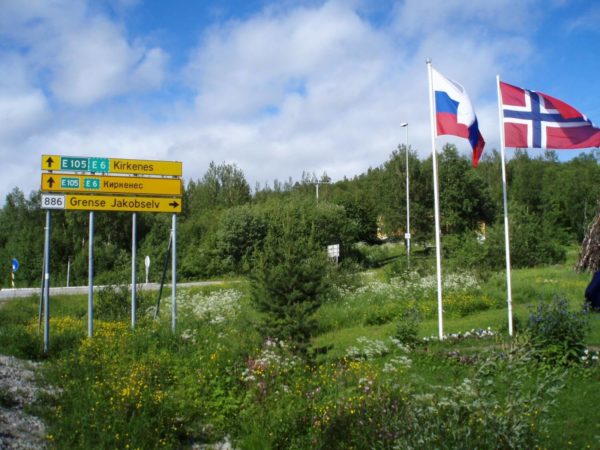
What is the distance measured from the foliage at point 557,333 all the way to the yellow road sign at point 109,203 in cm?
833

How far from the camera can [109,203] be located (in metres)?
13.5

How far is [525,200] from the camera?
76.8 meters

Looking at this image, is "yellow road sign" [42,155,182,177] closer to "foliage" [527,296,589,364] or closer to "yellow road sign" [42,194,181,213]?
"yellow road sign" [42,194,181,213]

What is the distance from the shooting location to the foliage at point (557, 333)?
9172mm

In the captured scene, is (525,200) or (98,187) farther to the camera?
(525,200)

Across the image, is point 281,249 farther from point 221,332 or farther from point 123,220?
point 123,220

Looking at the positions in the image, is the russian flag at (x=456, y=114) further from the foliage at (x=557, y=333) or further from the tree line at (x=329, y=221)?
the tree line at (x=329, y=221)

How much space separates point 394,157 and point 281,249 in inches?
1830

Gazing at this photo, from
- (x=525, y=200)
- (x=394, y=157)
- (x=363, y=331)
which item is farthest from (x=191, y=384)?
(x=525, y=200)

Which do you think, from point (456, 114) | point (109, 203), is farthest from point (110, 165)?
point (456, 114)

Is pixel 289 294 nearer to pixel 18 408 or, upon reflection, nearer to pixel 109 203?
pixel 18 408

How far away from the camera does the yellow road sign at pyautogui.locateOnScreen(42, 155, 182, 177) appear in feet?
42.9

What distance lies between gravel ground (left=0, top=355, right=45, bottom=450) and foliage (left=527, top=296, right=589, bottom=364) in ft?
23.5

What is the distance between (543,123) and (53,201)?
1045cm
